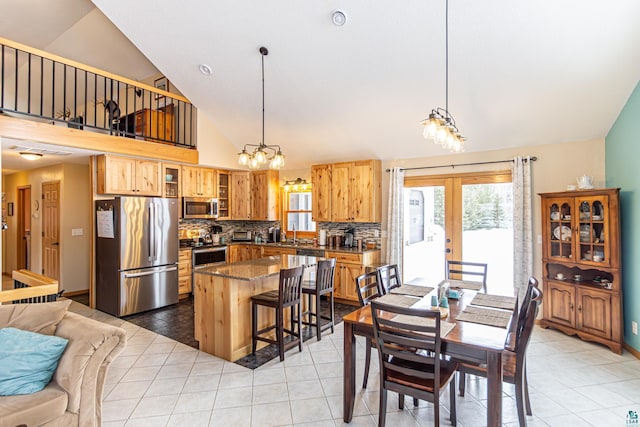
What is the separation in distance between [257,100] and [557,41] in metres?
3.70

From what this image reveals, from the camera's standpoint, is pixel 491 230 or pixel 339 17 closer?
pixel 339 17

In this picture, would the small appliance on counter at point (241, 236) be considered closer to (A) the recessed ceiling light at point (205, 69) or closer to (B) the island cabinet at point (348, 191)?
(B) the island cabinet at point (348, 191)

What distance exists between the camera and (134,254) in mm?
5117

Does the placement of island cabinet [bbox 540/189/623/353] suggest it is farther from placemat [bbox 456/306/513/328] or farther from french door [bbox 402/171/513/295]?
placemat [bbox 456/306/513/328]

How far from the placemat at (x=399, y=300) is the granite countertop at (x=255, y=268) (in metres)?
1.25

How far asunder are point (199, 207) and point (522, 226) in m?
5.38

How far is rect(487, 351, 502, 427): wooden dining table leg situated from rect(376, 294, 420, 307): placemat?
0.83m

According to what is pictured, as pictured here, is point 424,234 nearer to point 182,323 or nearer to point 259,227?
point 259,227

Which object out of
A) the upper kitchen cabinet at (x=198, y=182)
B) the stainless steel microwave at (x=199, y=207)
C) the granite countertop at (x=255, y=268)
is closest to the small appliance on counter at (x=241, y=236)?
the stainless steel microwave at (x=199, y=207)

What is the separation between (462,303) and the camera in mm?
2873

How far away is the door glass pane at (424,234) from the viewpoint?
5.31 metres

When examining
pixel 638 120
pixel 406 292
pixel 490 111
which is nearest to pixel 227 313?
pixel 406 292

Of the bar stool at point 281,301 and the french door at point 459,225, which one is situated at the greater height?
the french door at point 459,225

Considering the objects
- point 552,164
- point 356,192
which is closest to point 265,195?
point 356,192
